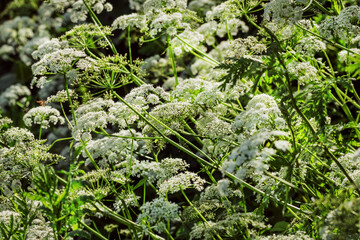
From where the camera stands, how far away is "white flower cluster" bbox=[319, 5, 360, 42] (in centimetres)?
303

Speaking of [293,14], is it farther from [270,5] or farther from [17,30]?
[17,30]

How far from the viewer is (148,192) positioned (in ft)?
17.5

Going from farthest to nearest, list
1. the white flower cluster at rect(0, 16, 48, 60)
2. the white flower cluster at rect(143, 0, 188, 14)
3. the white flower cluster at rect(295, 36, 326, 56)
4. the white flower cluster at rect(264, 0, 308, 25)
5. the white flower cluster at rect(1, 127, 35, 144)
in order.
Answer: the white flower cluster at rect(0, 16, 48, 60) < the white flower cluster at rect(143, 0, 188, 14) < the white flower cluster at rect(1, 127, 35, 144) < the white flower cluster at rect(295, 36, 326, 56) < the white flower cluster at rect(264, 0, 308, 25)

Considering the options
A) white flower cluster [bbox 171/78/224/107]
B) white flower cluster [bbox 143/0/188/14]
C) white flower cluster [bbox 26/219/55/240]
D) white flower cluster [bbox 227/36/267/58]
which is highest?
white flower cluster [bbox 143/0/188/14]

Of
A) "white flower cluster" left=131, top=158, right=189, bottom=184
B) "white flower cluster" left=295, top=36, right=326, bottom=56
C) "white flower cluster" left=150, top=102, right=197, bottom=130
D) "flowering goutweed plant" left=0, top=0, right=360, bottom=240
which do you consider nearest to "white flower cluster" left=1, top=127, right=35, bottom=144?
"flowering goutweed plant" left=0, top=0, right=360, bottom=240

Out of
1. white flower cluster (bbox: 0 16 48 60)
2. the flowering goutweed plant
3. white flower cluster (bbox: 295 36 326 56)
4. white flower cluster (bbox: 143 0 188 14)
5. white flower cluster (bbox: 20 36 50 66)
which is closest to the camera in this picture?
the flowering goutweed plant

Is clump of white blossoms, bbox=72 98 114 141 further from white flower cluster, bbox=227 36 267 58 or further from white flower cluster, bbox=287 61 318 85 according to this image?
white flower cluster, bbox=287 61 318 85

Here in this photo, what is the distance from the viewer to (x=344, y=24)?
119 inches

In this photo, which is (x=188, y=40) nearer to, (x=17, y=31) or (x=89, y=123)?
(x=89, y=123)

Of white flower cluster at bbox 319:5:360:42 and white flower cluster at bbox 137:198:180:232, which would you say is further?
white flower cluster at bbox 319:5:360:42

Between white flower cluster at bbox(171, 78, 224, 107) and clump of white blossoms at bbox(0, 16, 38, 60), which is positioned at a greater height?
white flower cluster at bbox(171, 78, 224, 107)

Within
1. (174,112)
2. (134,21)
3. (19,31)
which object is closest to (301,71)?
(174,112)

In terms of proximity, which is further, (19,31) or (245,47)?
(19,31)

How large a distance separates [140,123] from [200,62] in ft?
6.34
